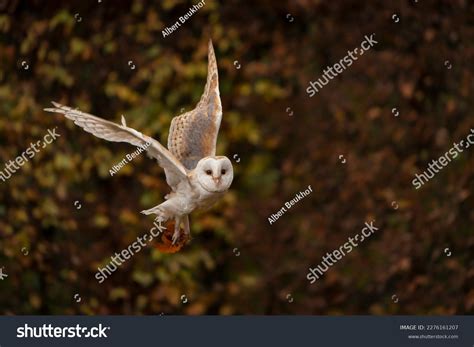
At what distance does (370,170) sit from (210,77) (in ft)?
3.14

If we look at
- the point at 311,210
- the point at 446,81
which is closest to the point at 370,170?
the point at 311,210

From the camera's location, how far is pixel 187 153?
9.34ft

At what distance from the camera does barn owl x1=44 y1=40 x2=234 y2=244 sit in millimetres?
2588

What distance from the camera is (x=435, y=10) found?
377cm

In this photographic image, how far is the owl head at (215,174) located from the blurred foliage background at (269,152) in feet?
3.04

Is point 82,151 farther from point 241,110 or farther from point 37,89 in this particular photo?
point 241,110
